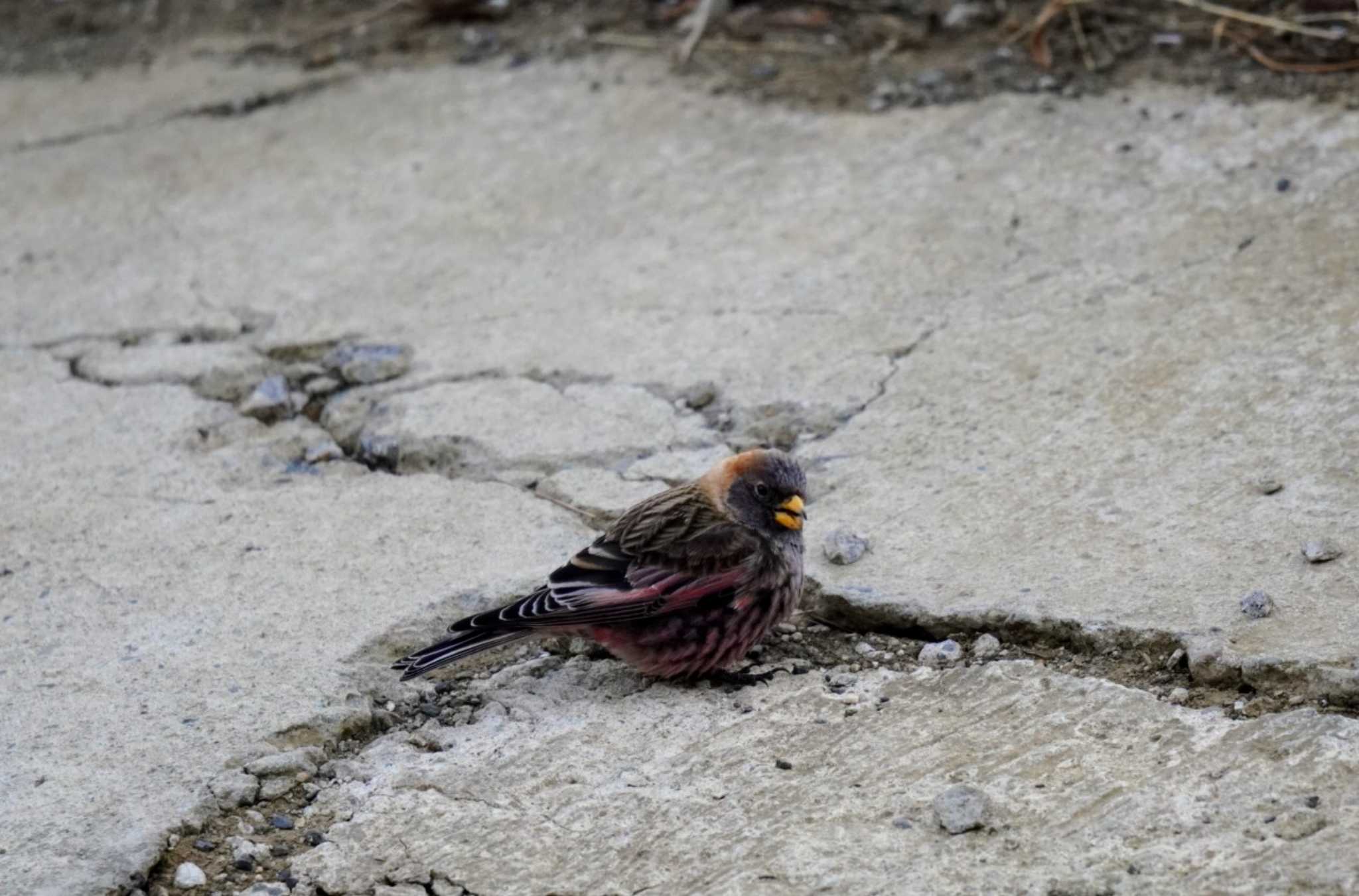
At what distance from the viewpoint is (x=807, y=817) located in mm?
3104

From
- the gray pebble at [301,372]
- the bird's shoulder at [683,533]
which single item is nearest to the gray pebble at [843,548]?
the bird's shoulder at [683,533]

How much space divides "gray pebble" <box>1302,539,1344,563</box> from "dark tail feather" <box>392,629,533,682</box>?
1755 mm

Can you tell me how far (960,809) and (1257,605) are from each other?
899 mm

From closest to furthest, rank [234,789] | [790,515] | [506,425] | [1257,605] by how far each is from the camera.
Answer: [234,789]
[1257,605]
[790,515]
[506,425]

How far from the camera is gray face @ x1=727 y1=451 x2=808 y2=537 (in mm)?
3842

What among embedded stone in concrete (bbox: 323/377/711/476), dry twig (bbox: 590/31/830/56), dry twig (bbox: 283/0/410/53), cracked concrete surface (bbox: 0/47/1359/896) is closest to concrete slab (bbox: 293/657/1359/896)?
cracked concrete surface (bbox: 0/47/1359/896)

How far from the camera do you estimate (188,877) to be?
3072 millimetres

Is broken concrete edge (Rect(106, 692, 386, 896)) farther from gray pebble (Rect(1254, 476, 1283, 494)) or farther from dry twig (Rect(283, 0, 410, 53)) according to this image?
dry twig (Rect(283, 0, 410, 53))

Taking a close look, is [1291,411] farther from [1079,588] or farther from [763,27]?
[763,27]

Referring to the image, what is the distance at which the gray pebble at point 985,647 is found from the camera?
3582 mm

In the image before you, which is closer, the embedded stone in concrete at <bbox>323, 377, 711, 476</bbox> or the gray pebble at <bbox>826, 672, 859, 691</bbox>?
the gray pebble at <bbox>826, 672, 859, 691</bbox>

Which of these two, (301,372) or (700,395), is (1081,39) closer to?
(700,395)

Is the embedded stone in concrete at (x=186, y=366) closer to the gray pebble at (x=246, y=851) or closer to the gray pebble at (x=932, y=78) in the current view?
the gray pebble at (x=246, y=851)

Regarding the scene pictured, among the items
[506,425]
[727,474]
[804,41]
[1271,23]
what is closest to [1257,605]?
[727,474]
